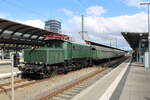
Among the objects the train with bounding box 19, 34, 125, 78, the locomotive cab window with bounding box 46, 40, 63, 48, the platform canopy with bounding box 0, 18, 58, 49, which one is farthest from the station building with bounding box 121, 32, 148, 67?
the locomotive cab window with bounding box 46, 40, 63, 48

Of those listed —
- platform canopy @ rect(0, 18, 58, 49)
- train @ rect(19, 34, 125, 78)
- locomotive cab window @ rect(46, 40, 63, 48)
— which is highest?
platform canopy @ rect(0, 18, 58, 49)

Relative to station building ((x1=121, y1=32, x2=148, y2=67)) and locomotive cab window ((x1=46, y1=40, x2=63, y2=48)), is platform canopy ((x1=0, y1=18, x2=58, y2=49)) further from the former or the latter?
station building ((x1=121, y1=32, x2=148, y2=67))

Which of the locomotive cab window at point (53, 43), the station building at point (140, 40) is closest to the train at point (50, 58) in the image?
Answer: the locomotive cab window at point (53, 43)

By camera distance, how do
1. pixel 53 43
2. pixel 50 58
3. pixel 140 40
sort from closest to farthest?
pixel 50 58, pixel 53 43, pixel 140 40

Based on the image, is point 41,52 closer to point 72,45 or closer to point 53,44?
point 53,44

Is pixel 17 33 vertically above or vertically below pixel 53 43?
above

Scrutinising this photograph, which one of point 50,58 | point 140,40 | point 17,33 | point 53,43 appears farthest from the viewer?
point 140,40

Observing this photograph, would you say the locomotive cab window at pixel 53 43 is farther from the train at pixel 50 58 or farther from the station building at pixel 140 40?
the station building at pixel 140 40

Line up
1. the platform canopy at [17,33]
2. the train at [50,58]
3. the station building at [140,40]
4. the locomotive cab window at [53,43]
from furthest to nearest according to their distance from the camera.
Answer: the station building at [140,40] → the platform canopy at [17,33] → the locomotive cab window at [53,43] → the train at [50,58]

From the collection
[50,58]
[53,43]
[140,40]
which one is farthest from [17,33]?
[140,40]

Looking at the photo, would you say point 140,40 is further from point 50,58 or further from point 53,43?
point 50,58

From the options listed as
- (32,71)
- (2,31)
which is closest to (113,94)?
(32,71)

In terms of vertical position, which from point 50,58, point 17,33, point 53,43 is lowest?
point 50,58

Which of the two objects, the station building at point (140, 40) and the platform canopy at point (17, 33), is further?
the station building at point (140, 40)
